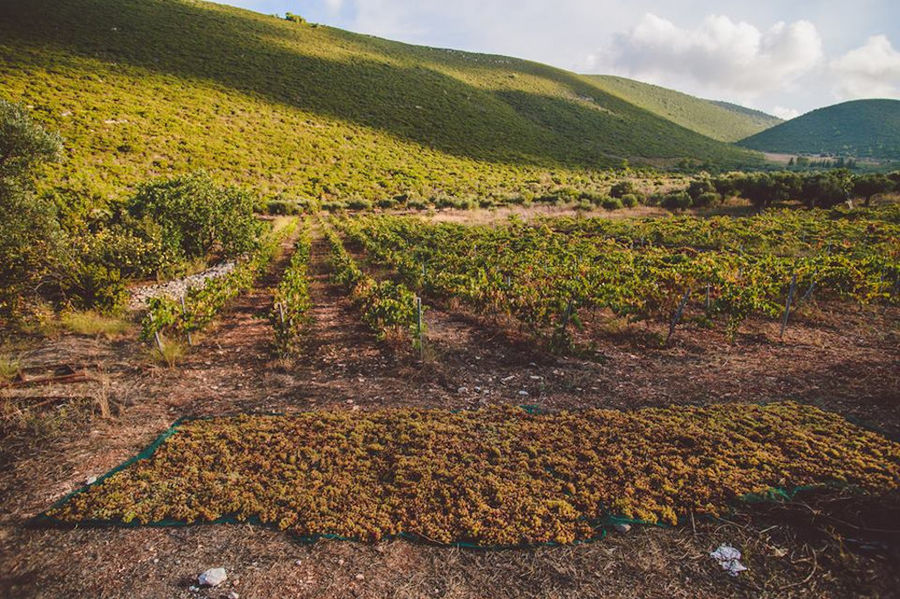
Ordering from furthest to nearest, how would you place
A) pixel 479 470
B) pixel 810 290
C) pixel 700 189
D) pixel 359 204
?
pixel 700 189, pixel 359 204, pixel 810 290, pixel 479 470

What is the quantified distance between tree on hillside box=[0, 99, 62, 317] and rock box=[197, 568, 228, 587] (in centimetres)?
981

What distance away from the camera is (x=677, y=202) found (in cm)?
3394

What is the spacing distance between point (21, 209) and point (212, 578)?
1044 cm

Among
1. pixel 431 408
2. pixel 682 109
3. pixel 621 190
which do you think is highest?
pixel 682 109

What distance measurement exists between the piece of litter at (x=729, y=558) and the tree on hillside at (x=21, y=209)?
1397 centimetres

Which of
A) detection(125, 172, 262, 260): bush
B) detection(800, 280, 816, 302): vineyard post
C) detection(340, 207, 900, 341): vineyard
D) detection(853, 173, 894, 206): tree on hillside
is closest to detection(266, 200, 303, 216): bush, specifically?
detection(340, 207, 900, 341): vineyard

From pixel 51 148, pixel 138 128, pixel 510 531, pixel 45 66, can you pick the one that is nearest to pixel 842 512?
pixel 510 531

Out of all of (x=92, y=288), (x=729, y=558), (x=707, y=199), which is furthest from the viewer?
(x=707, y=199)

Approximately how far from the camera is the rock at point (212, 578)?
3627 millimetres

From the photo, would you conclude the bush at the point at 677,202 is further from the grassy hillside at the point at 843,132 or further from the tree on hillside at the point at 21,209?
the grassy hillside at the point at 843,132

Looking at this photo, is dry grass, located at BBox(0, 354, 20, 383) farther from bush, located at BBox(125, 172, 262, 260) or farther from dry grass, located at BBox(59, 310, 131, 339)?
bush, located at BBox(125, 172, 262, 260)

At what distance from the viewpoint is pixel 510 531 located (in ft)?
13.5

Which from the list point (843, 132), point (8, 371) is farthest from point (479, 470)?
point (843, 132)

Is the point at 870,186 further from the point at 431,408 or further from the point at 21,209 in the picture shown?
the point at 21,209
